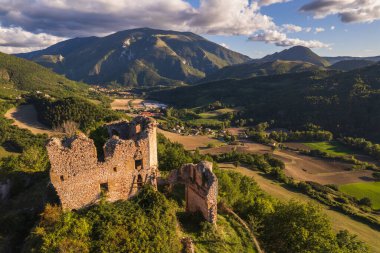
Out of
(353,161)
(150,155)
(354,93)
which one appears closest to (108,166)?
(150,155)

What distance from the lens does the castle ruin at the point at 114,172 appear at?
22578mm

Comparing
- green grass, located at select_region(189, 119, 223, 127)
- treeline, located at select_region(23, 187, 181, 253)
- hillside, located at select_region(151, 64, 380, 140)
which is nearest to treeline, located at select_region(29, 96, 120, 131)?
green grass, located at select_region(189, 119, 223, 127)

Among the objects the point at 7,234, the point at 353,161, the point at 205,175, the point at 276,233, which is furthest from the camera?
the point at 353,161

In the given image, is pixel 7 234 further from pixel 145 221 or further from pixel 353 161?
pixel 353 161

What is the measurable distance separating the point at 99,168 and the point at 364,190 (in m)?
89.0

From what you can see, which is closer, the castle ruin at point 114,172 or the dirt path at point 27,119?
the castle ruin at point 114,172

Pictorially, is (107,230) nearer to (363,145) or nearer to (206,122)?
(363,145)

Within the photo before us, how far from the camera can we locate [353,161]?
112m

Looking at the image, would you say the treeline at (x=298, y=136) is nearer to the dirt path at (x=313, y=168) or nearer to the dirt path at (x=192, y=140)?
the dirt path at (x=313, y=168)

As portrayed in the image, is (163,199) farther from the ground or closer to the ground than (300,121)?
farther from the ground

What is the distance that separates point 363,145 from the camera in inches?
4921

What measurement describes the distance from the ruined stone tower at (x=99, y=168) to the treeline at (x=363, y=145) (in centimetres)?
11693

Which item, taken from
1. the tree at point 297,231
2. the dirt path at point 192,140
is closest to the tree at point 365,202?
the tree at point 297,231

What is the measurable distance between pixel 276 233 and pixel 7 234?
24221mm
